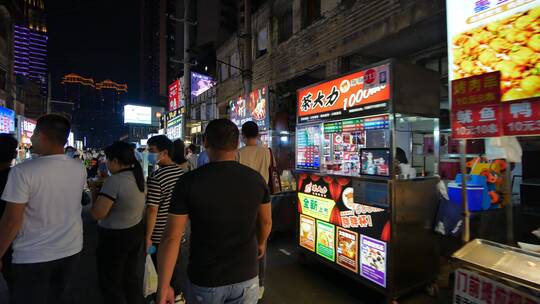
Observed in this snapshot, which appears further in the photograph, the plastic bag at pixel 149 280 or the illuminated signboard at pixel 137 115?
the illuminated signboard at pixel 137 115

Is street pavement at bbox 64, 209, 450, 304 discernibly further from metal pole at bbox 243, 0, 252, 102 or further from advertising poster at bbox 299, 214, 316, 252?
metal pole at bbox 243, 0, 252, 102

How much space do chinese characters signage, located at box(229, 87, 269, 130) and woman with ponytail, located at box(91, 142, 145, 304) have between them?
5705mm

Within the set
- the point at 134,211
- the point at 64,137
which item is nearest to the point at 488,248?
the point at 134,211

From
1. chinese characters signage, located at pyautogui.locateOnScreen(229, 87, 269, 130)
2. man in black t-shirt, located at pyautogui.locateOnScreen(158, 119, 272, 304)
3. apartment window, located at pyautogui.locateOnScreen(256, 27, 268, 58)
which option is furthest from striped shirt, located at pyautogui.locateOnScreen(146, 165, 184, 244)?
apartment window, located at pyautogui.locateOnScreen(256, 27, 268, 58)

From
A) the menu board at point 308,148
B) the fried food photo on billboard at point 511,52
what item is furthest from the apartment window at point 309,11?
the fried food photo on billboard at point 511,52

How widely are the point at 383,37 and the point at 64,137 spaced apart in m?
7.16

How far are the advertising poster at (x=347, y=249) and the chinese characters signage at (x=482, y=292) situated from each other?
1.54 metres

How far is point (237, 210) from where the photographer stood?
173 centimetres

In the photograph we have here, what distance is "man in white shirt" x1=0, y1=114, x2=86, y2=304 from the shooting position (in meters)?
2.07

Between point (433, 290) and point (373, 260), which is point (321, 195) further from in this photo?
point (433, 290)

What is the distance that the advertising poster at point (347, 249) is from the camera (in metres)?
4.05

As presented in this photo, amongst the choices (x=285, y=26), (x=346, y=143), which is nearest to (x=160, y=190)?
(x=346, y=143)

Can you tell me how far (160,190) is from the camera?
3.09m

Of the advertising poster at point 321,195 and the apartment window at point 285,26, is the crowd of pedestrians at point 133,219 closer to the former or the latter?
the advertising poster at point 321,195
